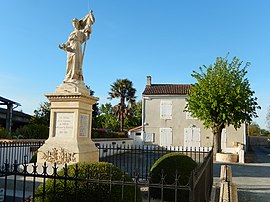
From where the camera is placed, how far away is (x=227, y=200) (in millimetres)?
4504

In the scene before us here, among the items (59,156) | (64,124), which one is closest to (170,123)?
(64,124)

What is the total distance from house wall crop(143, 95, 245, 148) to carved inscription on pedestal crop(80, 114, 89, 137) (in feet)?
66.9

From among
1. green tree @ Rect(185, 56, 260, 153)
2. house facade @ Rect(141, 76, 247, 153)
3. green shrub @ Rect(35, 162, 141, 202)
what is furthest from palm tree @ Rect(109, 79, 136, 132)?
green shrub @ Rect(35, 162, 141, 202)

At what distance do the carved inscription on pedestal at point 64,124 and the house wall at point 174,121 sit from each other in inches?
822

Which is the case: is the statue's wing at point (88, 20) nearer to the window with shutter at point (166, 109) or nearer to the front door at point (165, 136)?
the window with shutter at point (166, 109)

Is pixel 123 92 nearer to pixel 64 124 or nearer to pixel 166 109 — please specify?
pixel 166 109

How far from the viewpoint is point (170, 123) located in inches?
1094

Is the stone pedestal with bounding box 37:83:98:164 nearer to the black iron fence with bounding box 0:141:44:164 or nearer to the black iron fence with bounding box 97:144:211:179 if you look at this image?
the black iron fence with bounding box 97:144:211:179

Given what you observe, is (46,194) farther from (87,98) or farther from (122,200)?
(87,98)

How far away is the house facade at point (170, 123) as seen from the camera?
27.0 m

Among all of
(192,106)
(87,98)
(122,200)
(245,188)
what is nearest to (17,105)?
(192,106)

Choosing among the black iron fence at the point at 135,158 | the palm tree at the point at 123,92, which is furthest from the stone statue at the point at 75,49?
the palm tree at the point at 123,92

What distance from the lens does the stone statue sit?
795cm

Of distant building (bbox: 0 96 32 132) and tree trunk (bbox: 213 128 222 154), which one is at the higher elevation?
distant building (bbox: 0 96 32 132)
